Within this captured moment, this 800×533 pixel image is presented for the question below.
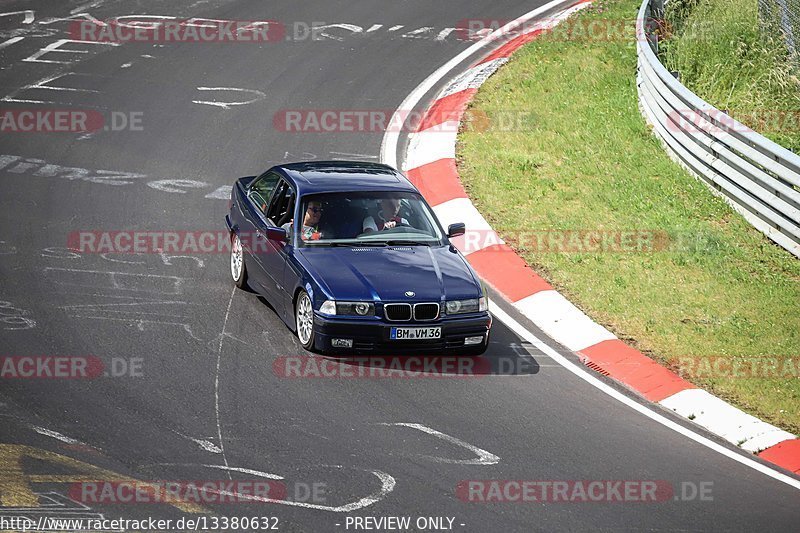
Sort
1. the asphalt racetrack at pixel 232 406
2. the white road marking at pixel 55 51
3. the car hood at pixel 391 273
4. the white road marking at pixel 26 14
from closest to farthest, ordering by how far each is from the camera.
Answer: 1. the asphalt racetrack at pixel 232 406
2. the car hood at pixel 391 273
3. the white road marking at pixel 55 51
4. the white road marking at pixel 26 14

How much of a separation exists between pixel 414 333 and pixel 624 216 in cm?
505

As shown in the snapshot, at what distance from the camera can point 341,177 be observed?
486 inches

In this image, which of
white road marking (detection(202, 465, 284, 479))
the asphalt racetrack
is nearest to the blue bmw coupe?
the asphalt racetrack

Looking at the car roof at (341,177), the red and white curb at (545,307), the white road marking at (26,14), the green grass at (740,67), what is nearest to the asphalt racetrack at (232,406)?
the red and white curb at (545,307)

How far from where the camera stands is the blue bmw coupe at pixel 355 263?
1059 centimetres

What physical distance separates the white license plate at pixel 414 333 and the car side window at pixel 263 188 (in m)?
2.63

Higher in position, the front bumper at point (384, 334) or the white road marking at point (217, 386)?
the front bumper at point (384, 334)

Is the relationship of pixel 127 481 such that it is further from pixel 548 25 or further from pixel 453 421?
pixel 548 25

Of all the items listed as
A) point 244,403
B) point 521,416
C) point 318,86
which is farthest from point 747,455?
point 318,86

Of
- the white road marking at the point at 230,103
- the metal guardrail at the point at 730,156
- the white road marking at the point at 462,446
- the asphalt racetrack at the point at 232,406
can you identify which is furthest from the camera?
the white road marking at the point at 230,103

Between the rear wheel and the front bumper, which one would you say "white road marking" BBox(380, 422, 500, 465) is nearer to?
the front bumper

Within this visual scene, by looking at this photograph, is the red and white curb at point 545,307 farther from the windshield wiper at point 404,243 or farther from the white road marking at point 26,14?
the white road marking at point 26,14

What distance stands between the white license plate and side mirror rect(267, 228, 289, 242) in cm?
171

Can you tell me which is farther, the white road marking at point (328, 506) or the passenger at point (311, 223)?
the passenger at point (311, 223)
